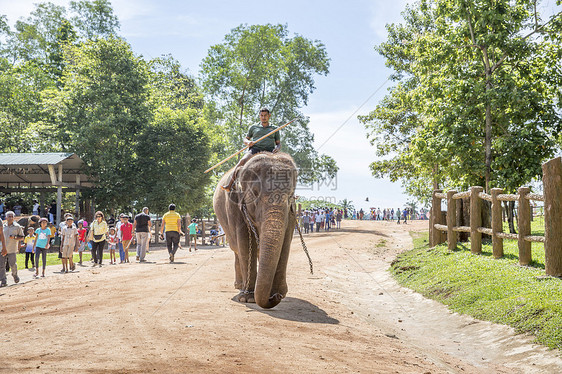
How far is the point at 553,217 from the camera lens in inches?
384

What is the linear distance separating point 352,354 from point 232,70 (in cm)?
4467

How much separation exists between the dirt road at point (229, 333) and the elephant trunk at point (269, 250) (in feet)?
1.14

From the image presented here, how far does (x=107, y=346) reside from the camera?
229 inches

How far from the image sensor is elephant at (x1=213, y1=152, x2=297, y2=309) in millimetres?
8367

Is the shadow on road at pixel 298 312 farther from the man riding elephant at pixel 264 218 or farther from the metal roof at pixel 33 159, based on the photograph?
the metal roof at pixel 33 159

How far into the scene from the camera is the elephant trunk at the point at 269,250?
824cm

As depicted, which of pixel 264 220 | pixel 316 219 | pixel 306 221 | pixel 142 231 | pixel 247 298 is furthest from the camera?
pixel 316 219

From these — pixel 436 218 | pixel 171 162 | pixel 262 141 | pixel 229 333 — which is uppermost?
pixel 171 162

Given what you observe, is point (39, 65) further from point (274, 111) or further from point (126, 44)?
point (274, 111)

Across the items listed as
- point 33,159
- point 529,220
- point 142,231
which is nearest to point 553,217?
point 529,220

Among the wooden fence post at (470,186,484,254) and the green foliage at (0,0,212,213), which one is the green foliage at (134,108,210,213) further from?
the wooden fence post at (470,186,484,254)

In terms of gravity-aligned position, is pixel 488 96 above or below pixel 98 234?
above

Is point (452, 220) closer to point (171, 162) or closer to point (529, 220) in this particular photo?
point (529, 220)

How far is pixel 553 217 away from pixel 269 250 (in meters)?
5.62
